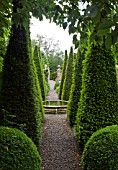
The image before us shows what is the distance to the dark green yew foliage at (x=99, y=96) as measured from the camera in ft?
17.3

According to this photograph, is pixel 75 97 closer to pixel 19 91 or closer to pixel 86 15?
pixel 19 91

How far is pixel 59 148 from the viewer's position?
635 centimetres

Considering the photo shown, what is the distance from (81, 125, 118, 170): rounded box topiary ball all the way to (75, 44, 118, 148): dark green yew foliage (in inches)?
32.7

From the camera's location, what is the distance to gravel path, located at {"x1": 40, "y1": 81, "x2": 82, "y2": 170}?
539 cm

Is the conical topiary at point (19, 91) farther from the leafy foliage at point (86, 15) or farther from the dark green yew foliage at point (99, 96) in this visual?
the leafy foliage at point (86, 15)

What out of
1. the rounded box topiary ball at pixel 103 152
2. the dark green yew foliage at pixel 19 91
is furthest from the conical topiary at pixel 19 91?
the rounded box topiary ball at pixel 103 152

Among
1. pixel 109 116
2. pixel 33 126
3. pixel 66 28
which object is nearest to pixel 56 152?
pixel 33 126

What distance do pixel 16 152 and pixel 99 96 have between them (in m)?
2.16

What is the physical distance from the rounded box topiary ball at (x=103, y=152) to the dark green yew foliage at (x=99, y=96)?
0.83 meters

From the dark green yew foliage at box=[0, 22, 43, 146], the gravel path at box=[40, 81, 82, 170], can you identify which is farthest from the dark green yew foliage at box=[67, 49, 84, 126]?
the dark green yew foliage at box=[0, 22, 43, 146]

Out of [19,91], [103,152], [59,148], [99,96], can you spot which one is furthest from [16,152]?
[59,148]

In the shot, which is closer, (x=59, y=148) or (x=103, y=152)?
(x=103, y=152)

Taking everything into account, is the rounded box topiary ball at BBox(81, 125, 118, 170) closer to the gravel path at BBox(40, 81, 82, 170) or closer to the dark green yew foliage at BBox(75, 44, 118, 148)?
the dark green yew foliage at BBox(75, 44, 118, 148)

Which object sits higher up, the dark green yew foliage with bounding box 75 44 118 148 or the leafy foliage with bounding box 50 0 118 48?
the leafy foliage with bounding box 50 0 118 48
